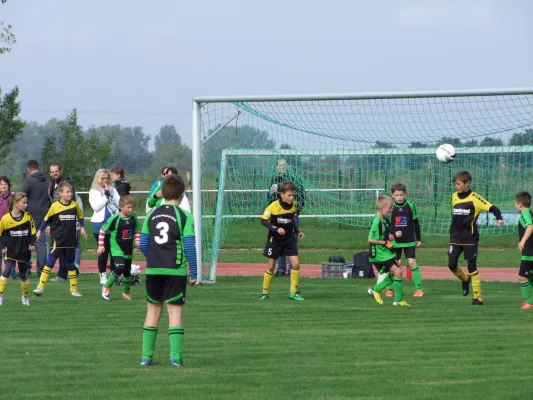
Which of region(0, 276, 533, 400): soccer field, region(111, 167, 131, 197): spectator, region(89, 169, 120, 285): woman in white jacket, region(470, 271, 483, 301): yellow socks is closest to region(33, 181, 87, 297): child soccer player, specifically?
region(0, 276, 533, 400): soccer field

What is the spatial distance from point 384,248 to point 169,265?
6325 mm

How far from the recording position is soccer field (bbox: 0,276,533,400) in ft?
25.5

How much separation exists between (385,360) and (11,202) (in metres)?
7.51

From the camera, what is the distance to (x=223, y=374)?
331 inches

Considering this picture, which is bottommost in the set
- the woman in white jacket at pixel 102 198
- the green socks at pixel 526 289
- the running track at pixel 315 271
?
the running track at pixel 315 271

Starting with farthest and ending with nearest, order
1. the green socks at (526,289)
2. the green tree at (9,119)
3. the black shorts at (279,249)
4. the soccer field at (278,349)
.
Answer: the green tree at (9,119), the black shorts at (279,249), the green socks at (526,289), the soccer field at (278,349)

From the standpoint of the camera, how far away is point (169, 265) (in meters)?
8.84

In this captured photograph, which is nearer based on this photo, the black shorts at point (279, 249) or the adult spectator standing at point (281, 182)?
the black shorts at point (279, 249)

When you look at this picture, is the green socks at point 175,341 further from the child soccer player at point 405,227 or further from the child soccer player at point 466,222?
the child soccer player at point 405,227

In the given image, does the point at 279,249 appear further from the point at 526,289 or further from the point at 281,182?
the point at 281,182

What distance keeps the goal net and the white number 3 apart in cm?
967

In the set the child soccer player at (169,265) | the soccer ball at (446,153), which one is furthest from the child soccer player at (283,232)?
the child soccer player at (169,265)

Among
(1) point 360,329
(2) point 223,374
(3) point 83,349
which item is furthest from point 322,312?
(2) point 223,374

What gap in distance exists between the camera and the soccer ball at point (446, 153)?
1773 cm
